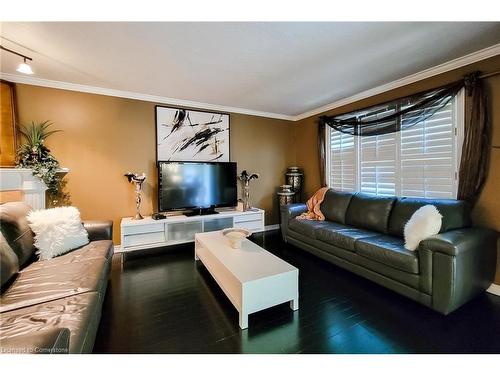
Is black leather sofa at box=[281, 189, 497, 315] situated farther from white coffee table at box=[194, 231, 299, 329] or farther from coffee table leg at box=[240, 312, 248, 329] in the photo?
coffee table leg at box=[240, 312, 248, 329]

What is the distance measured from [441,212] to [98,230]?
3.63 metres

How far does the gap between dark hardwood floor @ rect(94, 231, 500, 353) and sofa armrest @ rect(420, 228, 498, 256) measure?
21.4 inches

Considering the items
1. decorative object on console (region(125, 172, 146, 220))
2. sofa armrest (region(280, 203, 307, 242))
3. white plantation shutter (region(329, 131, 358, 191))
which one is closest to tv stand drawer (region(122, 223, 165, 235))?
decorative object on console (region(125, 172, 146, 220))

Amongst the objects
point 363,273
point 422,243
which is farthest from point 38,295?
point 422,243

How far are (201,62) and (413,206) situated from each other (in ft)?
9.48

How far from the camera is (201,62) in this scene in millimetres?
2373

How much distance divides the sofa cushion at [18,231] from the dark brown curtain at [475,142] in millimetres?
4166

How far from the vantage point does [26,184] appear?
2562 mm

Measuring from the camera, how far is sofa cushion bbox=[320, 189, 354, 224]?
318 centimetres

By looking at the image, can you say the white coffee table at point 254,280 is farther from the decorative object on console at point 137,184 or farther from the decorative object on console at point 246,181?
the decorative object on console at point 246,181

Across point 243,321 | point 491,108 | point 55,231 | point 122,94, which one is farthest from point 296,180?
→ point 55,231

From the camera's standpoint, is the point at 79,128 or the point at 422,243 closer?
the point at 422,243
